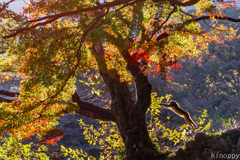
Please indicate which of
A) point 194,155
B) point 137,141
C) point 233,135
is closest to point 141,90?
point 137,141

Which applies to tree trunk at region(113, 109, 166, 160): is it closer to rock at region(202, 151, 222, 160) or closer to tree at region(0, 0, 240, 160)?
tree at region(0, 0, 240, 160)

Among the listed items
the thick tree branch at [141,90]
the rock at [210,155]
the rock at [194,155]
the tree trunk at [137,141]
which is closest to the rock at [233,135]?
the rock at [210,155]

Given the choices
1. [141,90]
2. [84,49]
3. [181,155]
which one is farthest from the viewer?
[141,90]

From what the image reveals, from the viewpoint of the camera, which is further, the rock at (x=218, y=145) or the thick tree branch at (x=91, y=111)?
the thick tree branch at (x=91, y=111)

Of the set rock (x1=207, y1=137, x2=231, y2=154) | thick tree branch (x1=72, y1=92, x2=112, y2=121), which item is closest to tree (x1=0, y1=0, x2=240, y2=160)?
Result: thick tree branch (x1=72, y1=92, x2=112, y2=121)

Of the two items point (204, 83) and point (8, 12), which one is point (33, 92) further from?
point (204, 83)

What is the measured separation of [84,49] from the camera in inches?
137

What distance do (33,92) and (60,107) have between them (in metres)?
0.64

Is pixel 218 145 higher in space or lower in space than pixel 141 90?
lower

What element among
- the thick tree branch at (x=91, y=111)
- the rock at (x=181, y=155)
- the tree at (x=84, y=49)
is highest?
the tree at (x=84, y=49)

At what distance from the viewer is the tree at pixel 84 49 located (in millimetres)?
3002

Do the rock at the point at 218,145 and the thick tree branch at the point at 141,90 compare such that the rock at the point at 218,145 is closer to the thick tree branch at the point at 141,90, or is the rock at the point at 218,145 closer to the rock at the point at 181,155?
the rock at the point at 181,155

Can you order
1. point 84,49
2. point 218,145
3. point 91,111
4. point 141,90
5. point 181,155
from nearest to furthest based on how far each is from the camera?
point 84,49
point 181,155
point 218,145
point 141,90
point 91,111

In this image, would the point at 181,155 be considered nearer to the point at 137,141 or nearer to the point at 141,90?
the point at 137,141
